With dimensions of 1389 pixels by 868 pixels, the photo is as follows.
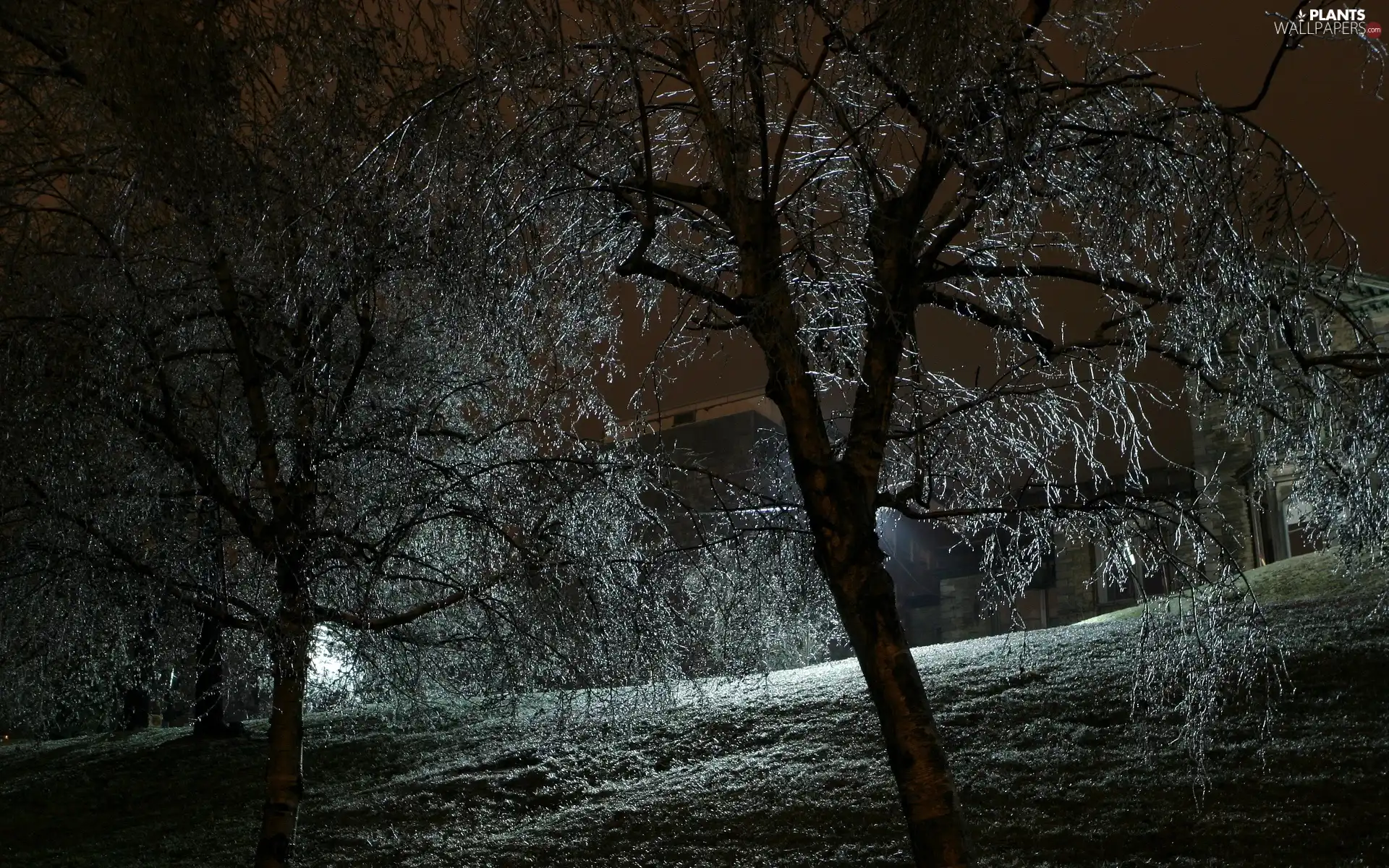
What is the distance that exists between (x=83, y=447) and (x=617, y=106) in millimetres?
4512

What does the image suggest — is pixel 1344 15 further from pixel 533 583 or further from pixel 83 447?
pixel 83 447

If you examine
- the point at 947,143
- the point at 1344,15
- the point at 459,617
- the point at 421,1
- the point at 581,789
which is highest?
the point at 421,1

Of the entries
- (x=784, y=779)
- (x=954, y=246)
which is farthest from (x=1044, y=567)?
(x=954, y=246)

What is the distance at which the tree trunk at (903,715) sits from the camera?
17.8 feet

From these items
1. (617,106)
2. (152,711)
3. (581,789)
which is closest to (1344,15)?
(617,106)

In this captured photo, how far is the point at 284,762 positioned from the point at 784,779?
6.04m

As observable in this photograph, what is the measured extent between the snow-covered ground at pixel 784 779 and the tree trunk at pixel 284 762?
80.9 inches

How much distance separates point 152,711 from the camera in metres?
25.9

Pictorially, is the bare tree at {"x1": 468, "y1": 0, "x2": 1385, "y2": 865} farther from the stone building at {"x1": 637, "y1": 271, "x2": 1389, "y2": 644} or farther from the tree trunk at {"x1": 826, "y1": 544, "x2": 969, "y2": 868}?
the stone building at {"x1": 637, "y1": 271, "x2": 1389, "y2": 644}

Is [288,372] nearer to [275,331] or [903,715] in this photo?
[275,331]

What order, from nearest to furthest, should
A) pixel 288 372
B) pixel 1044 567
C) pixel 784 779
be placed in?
pixel 288 372, pixel 784 779, pixel 1044 567

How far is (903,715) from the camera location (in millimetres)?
5598

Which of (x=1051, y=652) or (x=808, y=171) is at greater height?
(x=808, y=171)

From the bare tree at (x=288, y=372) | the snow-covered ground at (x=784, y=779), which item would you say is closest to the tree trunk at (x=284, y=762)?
the bare tree at (x=288, y=372)
